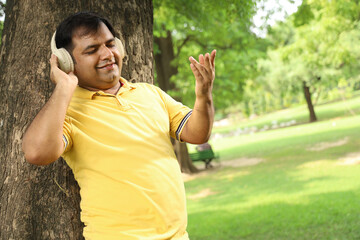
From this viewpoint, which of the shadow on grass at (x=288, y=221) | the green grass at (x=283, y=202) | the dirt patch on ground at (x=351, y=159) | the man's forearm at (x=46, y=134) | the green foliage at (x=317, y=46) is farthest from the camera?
the dirt patch on ground at (x=351, y=159)

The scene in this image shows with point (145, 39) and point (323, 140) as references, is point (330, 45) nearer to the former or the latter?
point (323, 140)

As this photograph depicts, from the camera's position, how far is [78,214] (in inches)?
112

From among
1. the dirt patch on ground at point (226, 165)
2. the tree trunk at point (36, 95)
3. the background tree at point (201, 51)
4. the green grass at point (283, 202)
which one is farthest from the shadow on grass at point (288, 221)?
the dirt patch on ground at point (226, 165)

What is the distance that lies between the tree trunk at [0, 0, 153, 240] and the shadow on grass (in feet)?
17.1

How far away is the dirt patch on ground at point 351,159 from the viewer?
557 inches

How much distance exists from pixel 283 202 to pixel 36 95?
26.6ft

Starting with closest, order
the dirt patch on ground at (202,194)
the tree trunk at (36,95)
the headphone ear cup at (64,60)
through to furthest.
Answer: the headphone ear cup at (64,60), the tree trunk at (36,95), the dirt patch on ground at (202,194)

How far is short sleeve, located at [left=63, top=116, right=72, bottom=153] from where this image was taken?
2.13 meters

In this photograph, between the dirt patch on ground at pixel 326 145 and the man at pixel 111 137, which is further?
the dirt patch on ground at pixel 326 145

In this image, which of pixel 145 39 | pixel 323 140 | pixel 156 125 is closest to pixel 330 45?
pixel 323 140

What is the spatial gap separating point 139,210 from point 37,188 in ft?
3.46

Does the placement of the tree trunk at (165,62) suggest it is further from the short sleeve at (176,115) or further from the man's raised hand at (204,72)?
the man's raised hand at (204,72)

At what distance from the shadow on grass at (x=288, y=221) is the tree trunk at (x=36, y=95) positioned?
5.23 m

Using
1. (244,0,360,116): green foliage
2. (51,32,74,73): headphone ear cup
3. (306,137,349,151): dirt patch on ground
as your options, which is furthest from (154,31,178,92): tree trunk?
(51,32,74,73): headphone ear cup
